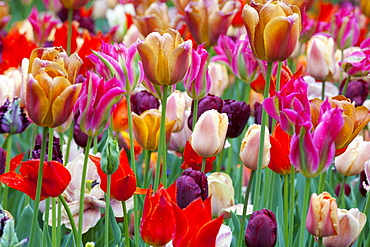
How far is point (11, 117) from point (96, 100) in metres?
0.43

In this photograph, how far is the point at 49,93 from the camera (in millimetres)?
802

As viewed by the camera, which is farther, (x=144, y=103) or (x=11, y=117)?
(x=144, y=103)

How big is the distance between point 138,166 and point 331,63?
0.66 metres

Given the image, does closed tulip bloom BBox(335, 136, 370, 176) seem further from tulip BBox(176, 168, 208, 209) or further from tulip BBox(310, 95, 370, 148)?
tulip BBox(176, 168, 208, 209)

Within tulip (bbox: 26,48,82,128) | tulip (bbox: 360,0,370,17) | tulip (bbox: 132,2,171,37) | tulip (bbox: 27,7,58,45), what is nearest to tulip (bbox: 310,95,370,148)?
tulip (bbox: 26,48,82,128)

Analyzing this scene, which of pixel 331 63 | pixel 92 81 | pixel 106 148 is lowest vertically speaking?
pixel 106 148

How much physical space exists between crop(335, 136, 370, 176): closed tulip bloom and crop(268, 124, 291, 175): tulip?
245mm

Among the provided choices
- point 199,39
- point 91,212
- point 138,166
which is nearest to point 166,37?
point 91,212

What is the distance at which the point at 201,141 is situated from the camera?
1104 millimetres

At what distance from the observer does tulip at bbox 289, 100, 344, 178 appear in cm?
82

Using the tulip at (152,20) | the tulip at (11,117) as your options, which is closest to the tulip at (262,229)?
the tulip at (11,117)

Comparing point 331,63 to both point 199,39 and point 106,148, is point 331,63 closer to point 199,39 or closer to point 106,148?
point 199,39

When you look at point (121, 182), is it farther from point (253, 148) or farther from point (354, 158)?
point (354, 158)

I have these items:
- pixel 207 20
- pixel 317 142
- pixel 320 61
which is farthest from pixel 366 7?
pixel 317 142
